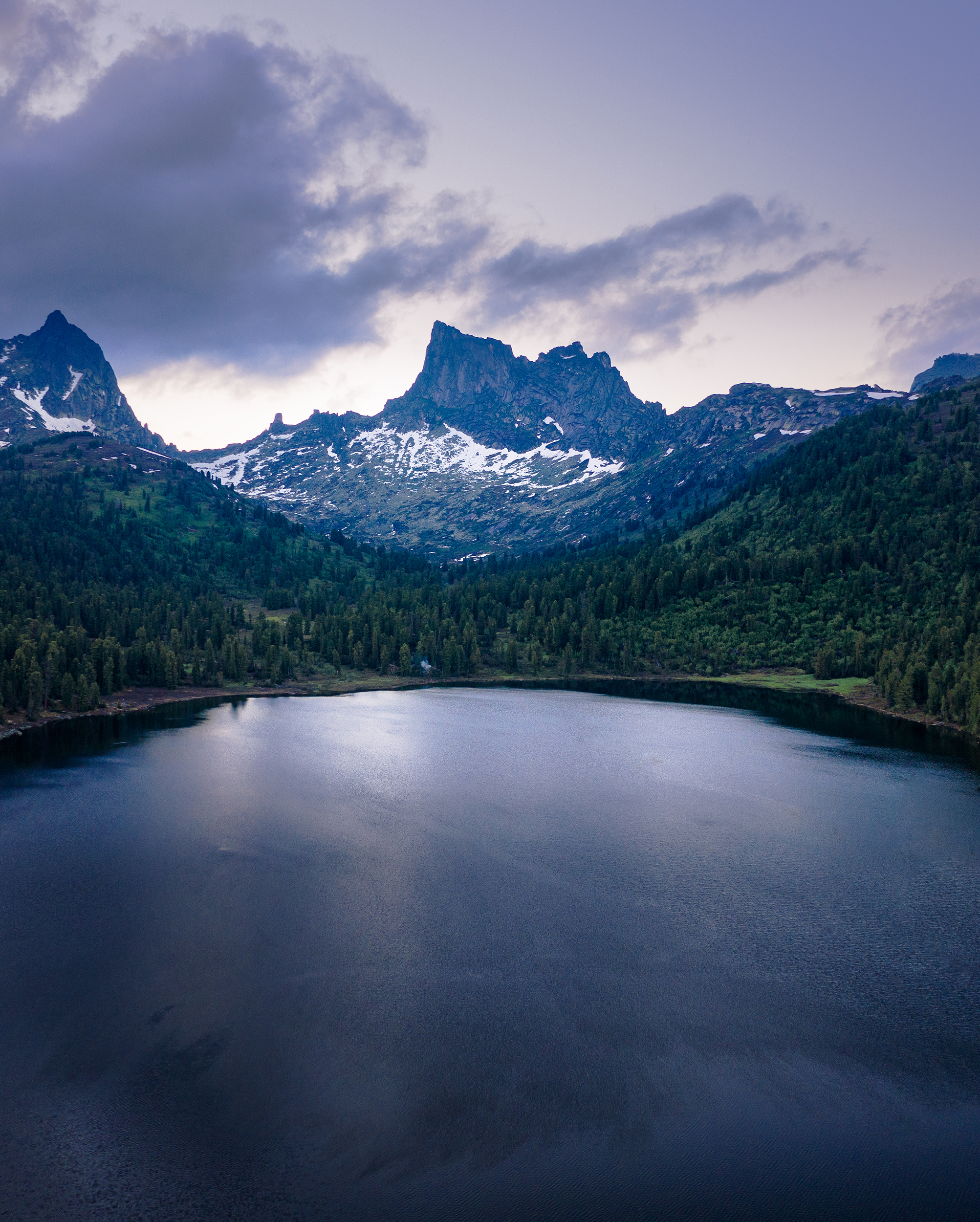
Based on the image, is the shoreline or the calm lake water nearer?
the calm lake water

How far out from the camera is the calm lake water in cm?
2734

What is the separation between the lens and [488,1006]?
38.0m

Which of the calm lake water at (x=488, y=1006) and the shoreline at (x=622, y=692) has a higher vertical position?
the shoreline at (x=622, y=692)

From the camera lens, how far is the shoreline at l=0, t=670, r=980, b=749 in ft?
398

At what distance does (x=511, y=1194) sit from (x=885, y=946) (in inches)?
1212

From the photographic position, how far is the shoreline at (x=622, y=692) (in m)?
121

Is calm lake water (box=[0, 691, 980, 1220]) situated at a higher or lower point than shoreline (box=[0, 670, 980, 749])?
lower

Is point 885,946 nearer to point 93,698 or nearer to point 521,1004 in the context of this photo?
point 521,1004

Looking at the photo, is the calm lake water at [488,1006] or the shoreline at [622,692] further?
the shoreline at [622,692]

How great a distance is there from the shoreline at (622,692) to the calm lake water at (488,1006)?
4777cm

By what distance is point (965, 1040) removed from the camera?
3584 centimetres

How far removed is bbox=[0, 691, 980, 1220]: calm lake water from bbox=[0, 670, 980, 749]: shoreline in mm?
47773

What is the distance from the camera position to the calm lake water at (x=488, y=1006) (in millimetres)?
27344

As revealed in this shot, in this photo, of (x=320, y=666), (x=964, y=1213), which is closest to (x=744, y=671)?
(x=320, y=666)
